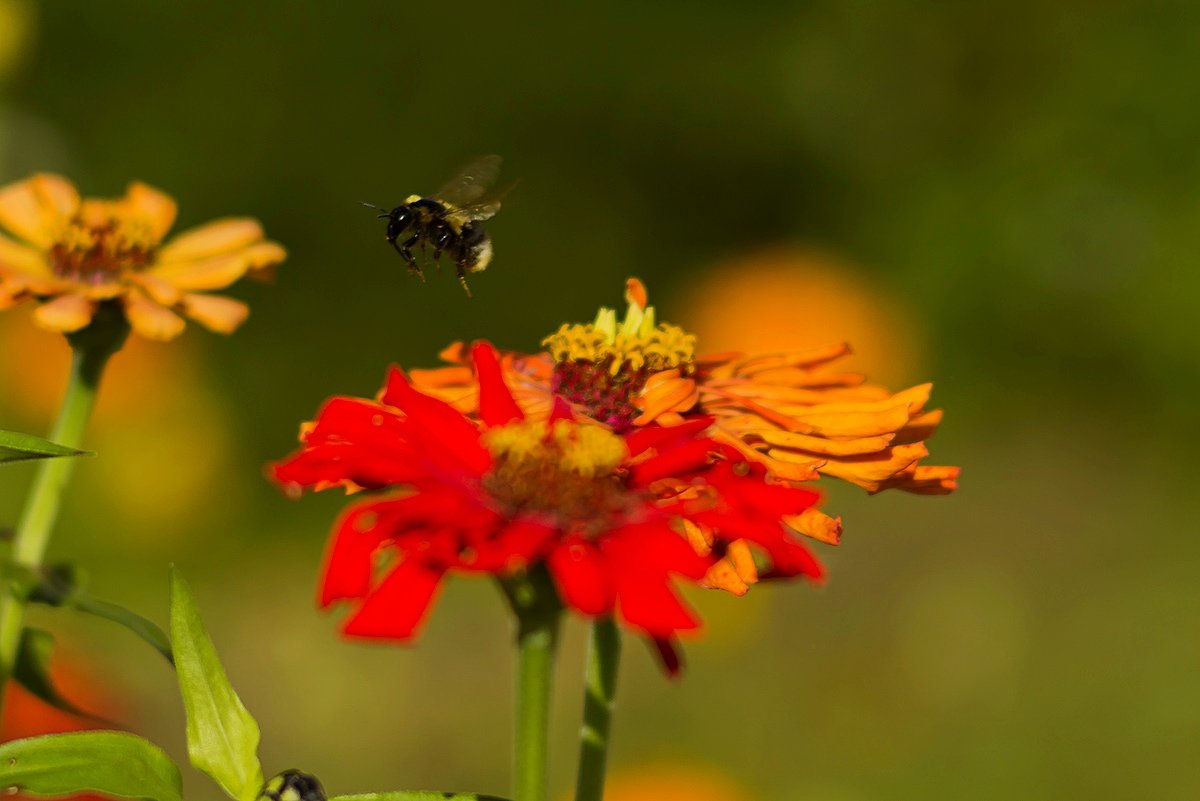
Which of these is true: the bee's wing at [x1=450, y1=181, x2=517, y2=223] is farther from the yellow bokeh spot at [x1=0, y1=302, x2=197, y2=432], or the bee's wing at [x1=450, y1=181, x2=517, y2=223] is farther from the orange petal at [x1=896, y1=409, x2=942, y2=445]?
the yellow bokeh spot at [x1=0, y1=302, x2=197, y2=432]

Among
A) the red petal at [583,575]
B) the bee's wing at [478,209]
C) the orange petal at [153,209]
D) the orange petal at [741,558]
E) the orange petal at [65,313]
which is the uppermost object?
the bee's wing at [478,209]

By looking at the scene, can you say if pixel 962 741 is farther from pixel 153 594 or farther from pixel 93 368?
pixel 93 368

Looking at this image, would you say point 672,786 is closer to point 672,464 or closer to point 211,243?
point 211,243

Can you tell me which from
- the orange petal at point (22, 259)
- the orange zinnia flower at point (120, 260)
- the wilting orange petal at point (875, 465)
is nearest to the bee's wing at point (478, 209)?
the orange zinnia flower at point (120, 260)

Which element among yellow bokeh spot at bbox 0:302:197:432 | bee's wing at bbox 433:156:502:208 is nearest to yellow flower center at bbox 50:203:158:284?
bee's wing at bbox 433:156:502:208

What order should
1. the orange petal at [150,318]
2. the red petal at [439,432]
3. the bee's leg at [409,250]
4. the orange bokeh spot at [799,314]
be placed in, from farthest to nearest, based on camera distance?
1. the orange bokeh spot at [799,314]
2. the bee's leg at [409,250]
3. the orange petal at [150,318]
4. the red petal at [439,432]

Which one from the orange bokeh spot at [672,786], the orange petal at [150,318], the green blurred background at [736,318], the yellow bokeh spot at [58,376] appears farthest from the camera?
the yellow bokeh spot at [58,376]

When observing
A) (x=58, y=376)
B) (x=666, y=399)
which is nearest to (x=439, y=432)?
(x=666, y=399)

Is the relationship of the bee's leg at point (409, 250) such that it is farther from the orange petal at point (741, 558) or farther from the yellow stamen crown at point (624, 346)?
the orange petal at point (741, 558)
